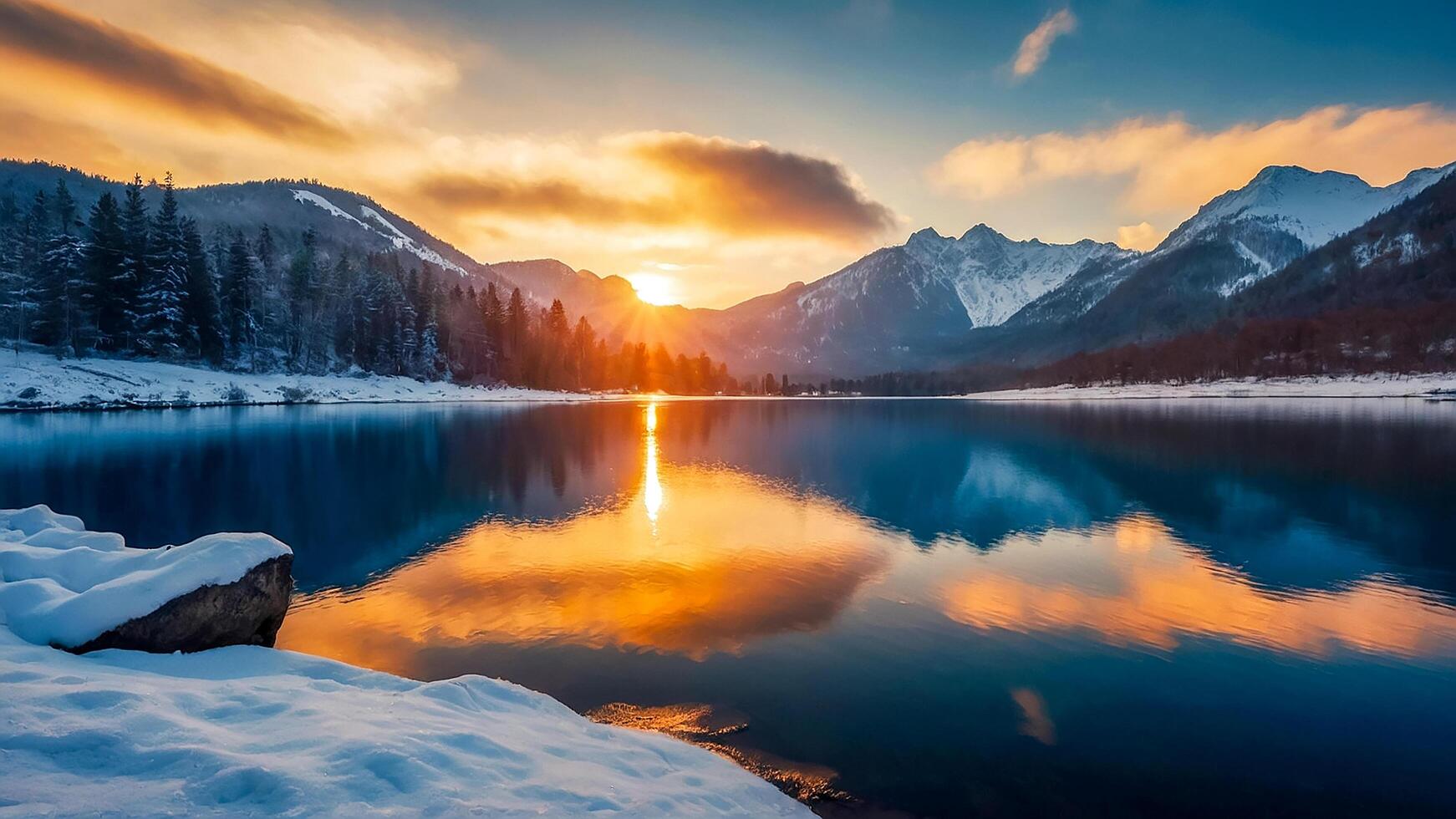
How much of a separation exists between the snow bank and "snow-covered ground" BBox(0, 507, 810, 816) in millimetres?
67

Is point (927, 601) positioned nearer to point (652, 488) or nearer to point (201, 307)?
point (652, 488)

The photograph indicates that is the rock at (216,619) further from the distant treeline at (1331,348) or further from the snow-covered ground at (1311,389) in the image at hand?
the distant treeline at (1331,348)

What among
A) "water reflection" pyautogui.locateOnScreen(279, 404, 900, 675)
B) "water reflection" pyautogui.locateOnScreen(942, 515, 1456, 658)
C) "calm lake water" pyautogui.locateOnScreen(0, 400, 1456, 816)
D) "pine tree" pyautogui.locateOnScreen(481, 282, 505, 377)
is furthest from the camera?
"pine tree" pyautogui.locateOnScreen(481, 282, 505, 377)

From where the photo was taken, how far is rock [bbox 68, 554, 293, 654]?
29.0ft

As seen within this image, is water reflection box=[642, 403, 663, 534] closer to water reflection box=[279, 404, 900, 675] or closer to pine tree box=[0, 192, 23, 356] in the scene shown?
water reflection box=[279, 404, 900, 675]

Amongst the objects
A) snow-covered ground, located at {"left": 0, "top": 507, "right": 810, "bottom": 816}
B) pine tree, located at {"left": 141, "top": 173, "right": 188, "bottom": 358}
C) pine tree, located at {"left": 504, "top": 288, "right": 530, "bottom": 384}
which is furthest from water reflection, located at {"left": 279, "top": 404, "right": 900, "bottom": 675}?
pine tree, located at {"left": 504, "top": 288, "right": 530, "bottom": 384}

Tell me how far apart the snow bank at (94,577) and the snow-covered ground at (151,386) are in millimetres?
82082

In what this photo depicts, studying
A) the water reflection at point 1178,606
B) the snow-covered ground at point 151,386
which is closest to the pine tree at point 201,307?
the snow-covered ground at point 151,386

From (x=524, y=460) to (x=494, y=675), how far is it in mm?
31287

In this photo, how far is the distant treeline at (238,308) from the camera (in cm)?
7981

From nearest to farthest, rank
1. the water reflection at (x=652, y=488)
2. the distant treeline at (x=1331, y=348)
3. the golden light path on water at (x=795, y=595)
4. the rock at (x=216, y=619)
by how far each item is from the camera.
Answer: the rock at (x=216, y=619) < the golden light path on water at (x=795, y=595) < the water reflection at (x=652, y=488) < the distant treeline at (x=1331, y=348)

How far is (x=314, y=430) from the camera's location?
55906 mm

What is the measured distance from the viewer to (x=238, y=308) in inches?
3962

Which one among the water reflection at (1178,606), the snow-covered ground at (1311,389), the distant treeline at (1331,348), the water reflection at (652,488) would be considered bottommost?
the water reflection at (1178,606)
